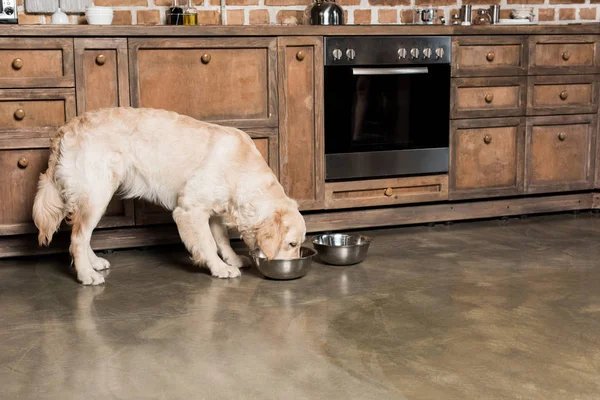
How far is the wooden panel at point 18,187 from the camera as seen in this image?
12.7 feet

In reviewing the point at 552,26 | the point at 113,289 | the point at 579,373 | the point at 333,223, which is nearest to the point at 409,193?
the point at 333,223

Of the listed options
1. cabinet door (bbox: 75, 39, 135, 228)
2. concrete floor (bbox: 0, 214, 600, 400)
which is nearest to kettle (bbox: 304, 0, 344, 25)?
cabinet door (bbox: 75, 39, 135, 228)


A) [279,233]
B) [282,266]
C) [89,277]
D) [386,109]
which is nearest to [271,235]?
[279,233]

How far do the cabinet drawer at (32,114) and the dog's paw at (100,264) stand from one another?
0.66 metres

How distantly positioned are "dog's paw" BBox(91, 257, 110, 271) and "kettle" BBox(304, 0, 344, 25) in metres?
2.07

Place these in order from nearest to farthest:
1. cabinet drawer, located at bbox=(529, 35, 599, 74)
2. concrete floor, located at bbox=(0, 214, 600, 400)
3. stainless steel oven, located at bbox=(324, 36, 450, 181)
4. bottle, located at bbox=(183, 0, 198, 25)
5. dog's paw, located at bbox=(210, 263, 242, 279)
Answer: concrete floor, located at bbox=(0, 214, 600, 400), dog's paw, located at bbox=(210, 263, 242, 279), stainless steel oven, located at bbox=(324, 36, 450, 181), bottle, located at bbox=(183, 0, 198, 25), cabinet drawer, located at bbox=(529, 35, 599, 74)

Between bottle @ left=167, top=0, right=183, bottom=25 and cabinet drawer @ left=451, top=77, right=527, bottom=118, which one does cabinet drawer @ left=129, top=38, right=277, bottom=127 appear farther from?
cabinet drawer @ left=451, top=77, right=527, bottom=118

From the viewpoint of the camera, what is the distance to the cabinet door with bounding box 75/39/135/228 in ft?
12.8

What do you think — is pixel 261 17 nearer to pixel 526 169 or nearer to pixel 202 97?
pixel 202 97

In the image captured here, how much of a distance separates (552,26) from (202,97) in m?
2.27

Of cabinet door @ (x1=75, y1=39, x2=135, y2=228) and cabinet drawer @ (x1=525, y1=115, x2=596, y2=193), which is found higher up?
cabinet door @ (x1=75, y1=39, x2=135, y2=228)

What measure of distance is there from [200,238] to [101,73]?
1084 mm

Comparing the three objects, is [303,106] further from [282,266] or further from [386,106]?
[282,266]

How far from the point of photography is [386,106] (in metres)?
4.61
